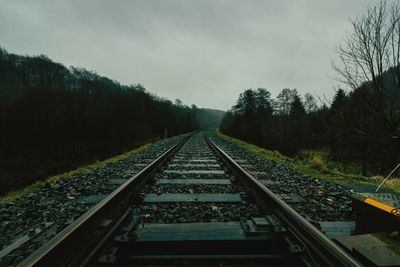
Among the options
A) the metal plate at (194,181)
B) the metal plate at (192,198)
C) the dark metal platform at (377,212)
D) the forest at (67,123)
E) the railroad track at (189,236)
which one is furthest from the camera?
the forest at (67,123)

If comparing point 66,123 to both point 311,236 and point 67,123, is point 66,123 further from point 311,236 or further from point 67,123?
point 311,236

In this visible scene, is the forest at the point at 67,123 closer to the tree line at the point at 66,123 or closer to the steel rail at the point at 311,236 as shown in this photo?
the tree line at the point at 66,123

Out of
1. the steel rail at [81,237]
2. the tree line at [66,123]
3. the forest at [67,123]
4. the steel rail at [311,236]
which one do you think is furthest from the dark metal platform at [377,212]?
the forest at [67,123]

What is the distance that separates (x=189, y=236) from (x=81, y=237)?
0.94 m

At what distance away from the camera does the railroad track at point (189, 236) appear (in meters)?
1.85

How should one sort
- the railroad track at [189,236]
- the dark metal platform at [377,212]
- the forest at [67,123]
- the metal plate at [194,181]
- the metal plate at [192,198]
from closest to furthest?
the railroad track at [189,236] < the dark metal platform at [377,212] < the metal plate at [192,198] < the metal plate at [194,181] < the forest at [67,123]

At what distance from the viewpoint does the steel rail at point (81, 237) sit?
167cm

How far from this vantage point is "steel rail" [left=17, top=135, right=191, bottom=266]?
1671 mm

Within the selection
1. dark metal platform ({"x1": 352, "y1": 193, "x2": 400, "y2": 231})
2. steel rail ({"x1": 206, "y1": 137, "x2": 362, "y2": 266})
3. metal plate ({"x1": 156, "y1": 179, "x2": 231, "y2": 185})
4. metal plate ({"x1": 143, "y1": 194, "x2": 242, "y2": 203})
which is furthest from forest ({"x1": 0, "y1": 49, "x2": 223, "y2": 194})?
dark metal platform ({"x1": 352, "y1": 193, "x2": 400, "y2": 231})

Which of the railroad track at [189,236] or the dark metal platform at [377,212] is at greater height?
the dark metal platform at [377,212]

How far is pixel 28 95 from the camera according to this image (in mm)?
30531

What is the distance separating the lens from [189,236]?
2320 mm

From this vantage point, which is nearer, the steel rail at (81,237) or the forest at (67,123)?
the steel rail at (81,237)

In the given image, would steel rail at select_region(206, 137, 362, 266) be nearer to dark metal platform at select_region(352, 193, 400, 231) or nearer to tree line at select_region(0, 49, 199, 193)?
dark metal platform at select_region(352, 193, 400, 231)
